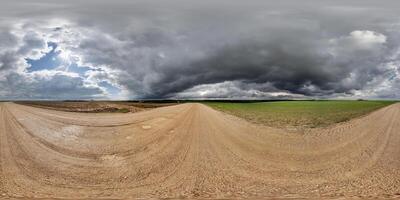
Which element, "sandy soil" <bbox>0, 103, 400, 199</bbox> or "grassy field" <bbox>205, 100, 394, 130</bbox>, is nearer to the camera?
"sandy soil" <bbox>0, 103, 400, 199</bbox>

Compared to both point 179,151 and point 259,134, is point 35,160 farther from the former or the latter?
point 259,134

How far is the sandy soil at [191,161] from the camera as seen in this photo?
40.8 ft

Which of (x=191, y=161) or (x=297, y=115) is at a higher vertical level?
Result: (x=297, y=115)

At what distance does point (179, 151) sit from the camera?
16.6 m

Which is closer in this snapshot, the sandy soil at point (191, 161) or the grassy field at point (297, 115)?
the sandy soil at point (191, 161)

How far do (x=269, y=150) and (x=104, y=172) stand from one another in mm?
6822

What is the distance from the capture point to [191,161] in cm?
1514

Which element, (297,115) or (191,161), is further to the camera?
(297,115)

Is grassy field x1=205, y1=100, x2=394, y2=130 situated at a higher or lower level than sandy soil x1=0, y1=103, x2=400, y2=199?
higher

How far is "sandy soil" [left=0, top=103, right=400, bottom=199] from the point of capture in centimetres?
1242

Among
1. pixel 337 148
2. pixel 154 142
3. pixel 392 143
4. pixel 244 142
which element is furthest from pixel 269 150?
pixel 392 143

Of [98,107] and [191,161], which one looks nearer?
[191,161]

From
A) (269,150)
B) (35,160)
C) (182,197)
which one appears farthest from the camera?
(269,150)

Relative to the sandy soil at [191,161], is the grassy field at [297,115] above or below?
above
